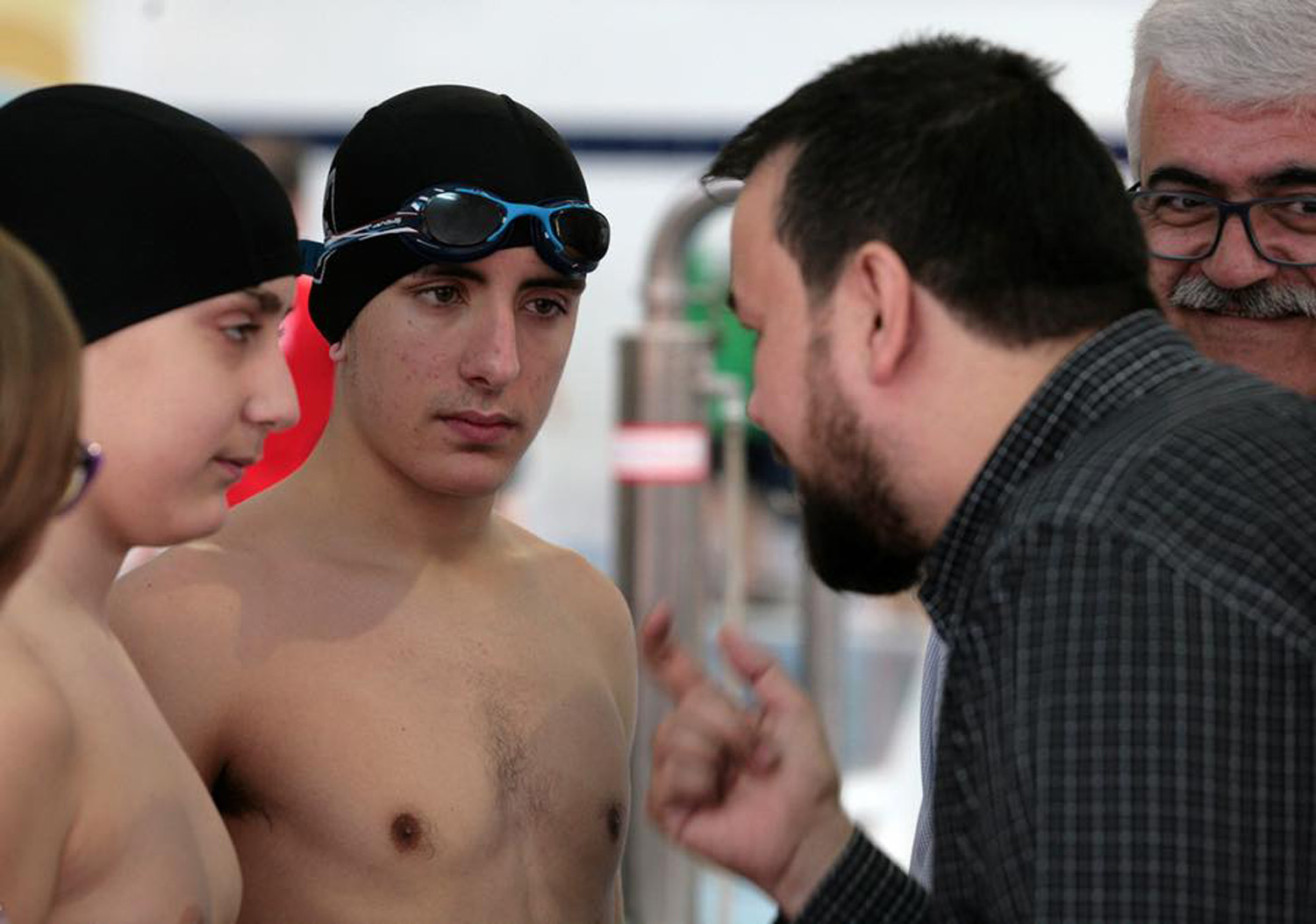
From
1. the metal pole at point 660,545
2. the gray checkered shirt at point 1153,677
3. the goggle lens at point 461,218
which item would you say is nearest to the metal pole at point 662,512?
the metal pole at point 660,545

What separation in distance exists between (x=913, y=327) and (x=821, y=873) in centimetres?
44

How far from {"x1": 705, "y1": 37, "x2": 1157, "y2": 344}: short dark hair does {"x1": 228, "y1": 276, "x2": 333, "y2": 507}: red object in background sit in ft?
5.55

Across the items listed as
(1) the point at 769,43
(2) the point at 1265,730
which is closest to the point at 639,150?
(1) the point at 769,43

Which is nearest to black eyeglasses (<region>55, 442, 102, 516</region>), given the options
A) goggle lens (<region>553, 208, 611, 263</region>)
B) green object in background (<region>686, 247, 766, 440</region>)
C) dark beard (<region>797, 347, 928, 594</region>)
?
dark beard (<region>797, 347, 928, 594</region>)

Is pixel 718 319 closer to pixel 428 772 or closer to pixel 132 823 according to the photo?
pixel 428 772

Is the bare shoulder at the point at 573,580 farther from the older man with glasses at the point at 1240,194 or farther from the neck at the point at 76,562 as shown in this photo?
the neck at the point at 76,562

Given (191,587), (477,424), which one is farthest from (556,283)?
(191,587)

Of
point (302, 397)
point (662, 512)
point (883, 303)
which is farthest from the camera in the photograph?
point (662, 512)

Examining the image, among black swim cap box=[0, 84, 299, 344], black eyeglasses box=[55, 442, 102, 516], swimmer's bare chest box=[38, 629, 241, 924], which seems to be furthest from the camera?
black swim cap box=[0, 84, 299, 344]

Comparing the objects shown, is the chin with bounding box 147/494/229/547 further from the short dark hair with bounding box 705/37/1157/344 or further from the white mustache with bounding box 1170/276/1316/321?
the white mustache with bounding box 1170/276/1316/321

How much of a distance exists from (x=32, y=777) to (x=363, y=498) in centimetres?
78

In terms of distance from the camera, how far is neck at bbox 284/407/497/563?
2119 mm

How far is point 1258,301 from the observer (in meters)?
2.18

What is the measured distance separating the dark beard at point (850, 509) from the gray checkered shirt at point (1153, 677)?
15cm
